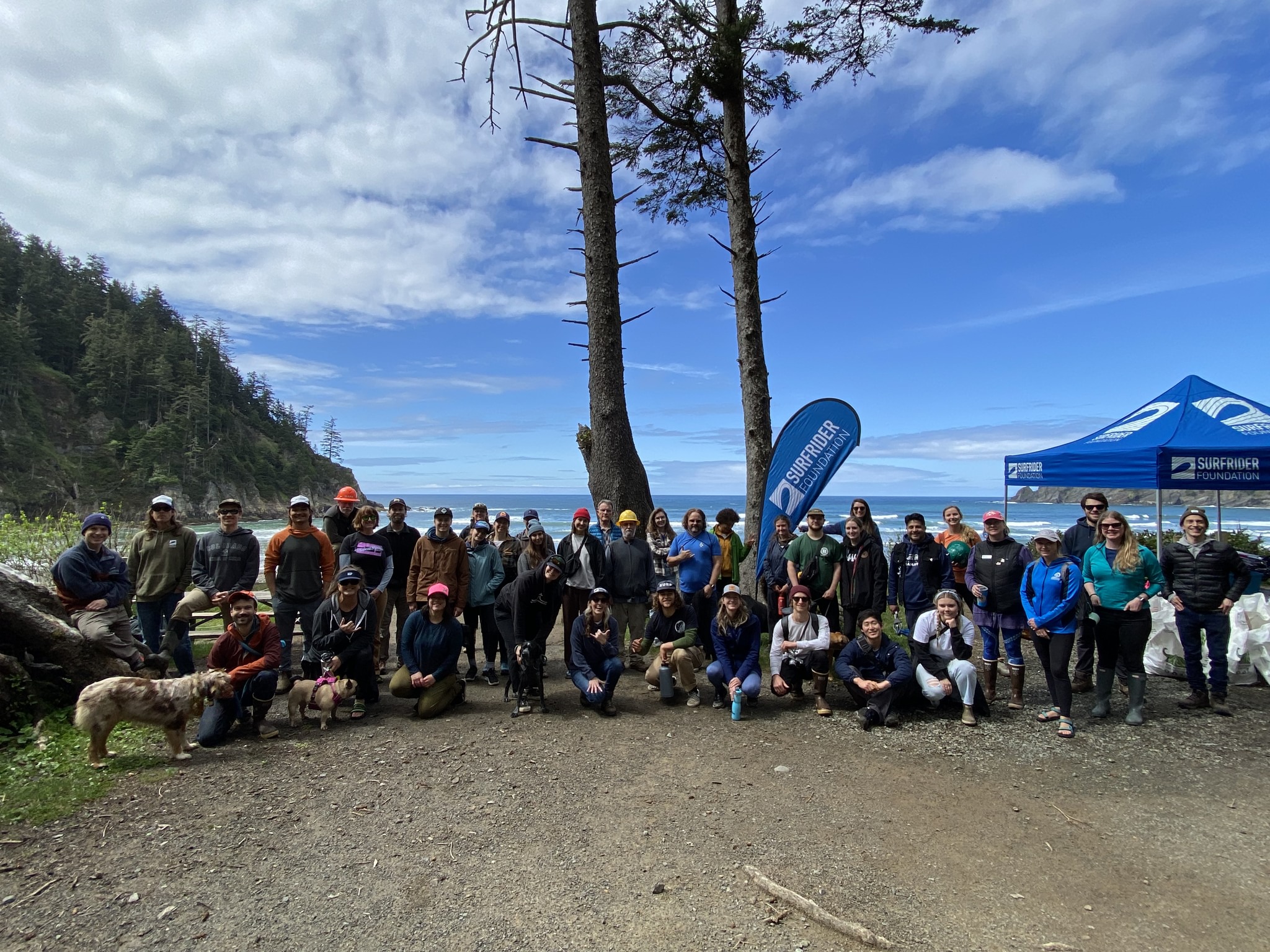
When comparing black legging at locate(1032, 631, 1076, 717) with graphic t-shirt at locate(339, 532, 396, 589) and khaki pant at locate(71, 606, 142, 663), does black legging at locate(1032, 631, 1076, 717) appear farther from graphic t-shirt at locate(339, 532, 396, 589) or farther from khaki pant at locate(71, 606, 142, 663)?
khaki pant at locate(71, 606, 142, 663)

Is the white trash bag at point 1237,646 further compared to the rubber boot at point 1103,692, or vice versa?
the white trash bag at point 1237,646

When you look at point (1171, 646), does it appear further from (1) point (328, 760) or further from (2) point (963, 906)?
(1) point (328, 760)

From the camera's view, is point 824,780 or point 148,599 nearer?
point 824,780

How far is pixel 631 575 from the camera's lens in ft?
20.4

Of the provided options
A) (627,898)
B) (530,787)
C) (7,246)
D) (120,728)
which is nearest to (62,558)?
(120,728)

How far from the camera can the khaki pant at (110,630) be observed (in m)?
4.83

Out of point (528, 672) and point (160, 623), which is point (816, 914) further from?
point (160, 623)

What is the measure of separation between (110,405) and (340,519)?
67.0 metres

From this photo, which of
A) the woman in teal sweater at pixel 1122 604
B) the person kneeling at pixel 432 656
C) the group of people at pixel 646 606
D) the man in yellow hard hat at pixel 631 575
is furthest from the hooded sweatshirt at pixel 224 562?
the woman in teal sweater at pixel 1122 604

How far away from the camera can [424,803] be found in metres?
3.64

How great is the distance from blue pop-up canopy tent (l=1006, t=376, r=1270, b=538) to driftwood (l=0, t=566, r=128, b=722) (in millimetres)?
9553

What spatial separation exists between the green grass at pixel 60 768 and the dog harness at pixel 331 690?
35.6 inches

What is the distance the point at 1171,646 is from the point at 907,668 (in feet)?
9.97

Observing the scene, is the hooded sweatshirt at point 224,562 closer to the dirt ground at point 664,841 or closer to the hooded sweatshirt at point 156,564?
the hooded sweatshirt at point 156,564
